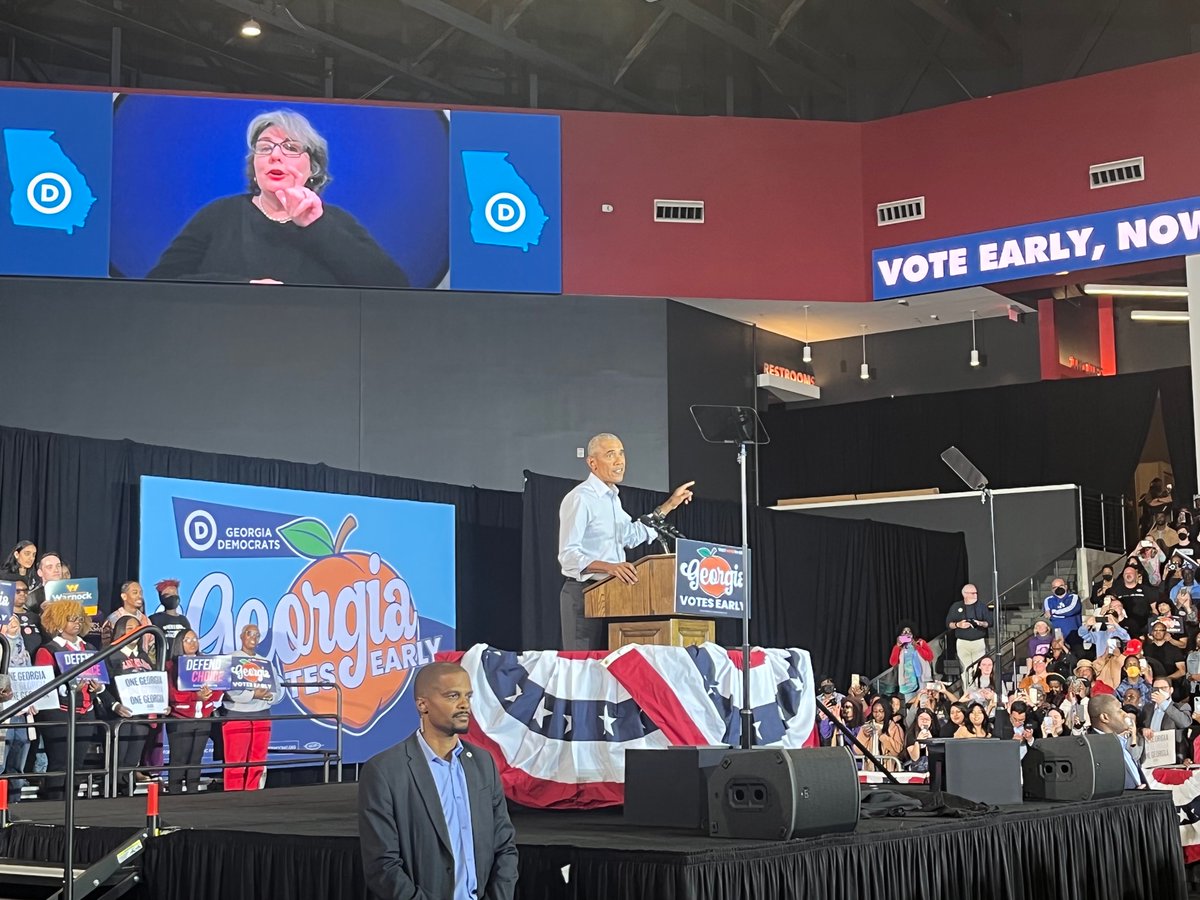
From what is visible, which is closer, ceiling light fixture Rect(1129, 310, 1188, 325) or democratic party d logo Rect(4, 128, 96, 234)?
democratic party d logo Rect(4, 128, 96, 234)

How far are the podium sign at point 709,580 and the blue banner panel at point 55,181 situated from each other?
9238mm

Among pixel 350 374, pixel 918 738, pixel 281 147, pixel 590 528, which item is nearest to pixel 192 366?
pixel 350 374

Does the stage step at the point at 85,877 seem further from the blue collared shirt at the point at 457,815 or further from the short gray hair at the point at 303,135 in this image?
the short gray hair at the point at 303,135

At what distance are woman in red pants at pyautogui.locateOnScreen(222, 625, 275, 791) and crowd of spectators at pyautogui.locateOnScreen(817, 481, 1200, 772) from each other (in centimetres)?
440

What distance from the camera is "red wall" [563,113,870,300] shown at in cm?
1567

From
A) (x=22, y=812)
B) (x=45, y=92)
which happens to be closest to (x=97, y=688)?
(x=22, y=812)

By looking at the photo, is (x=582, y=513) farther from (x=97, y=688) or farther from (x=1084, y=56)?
(x=1084, y=56)

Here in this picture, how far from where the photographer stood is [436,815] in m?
3.93

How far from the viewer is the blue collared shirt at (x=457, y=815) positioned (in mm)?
3934

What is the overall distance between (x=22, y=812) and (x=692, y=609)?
3.49 m

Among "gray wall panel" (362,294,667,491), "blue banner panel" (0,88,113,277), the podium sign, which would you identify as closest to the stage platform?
the podium sign

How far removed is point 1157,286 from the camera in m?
18.0

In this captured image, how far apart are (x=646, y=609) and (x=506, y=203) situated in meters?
9.45

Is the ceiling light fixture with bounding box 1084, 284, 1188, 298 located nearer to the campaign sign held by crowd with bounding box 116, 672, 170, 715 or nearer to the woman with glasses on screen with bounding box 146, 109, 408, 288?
Result: the woman with glasses on screen with bounding box 146, 109, 408, 288
